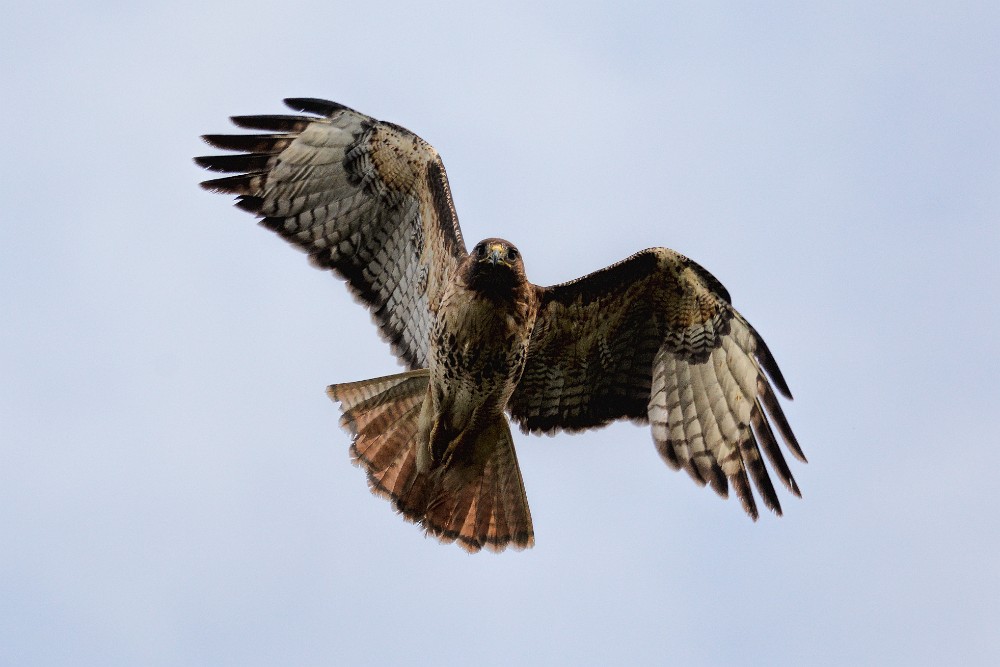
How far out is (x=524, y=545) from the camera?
10320 mm

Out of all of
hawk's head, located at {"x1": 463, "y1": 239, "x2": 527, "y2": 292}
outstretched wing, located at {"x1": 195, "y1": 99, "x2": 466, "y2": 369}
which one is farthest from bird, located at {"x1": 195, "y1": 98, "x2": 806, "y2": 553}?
hawk's head, located at {"x1": 463, "y1": 239, "x2": 527, "y2": 292}

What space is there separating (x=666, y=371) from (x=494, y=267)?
5.80ft

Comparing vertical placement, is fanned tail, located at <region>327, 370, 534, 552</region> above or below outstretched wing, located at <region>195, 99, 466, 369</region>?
below

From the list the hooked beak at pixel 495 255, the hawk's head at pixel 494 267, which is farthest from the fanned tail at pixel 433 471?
the hooked beak at pixel 495 255

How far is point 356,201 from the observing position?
10328 mm

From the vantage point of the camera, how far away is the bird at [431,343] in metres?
10.1

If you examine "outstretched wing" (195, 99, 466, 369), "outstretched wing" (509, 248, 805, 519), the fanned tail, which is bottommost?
the fanned tail

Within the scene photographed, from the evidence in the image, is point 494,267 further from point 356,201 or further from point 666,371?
point 666,371

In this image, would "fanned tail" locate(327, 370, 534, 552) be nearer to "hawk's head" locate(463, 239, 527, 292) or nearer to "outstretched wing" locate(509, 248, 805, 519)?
"outstretched wing" locate(509, 248, 805, 519)

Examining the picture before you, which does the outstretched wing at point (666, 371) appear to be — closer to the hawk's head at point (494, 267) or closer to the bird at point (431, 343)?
the bird at point (431, 343)

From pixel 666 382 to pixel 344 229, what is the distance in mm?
2541

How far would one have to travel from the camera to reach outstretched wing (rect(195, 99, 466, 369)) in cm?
1011

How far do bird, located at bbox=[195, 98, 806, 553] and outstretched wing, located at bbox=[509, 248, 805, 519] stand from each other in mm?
10

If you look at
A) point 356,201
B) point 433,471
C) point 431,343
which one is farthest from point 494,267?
point 433,471
